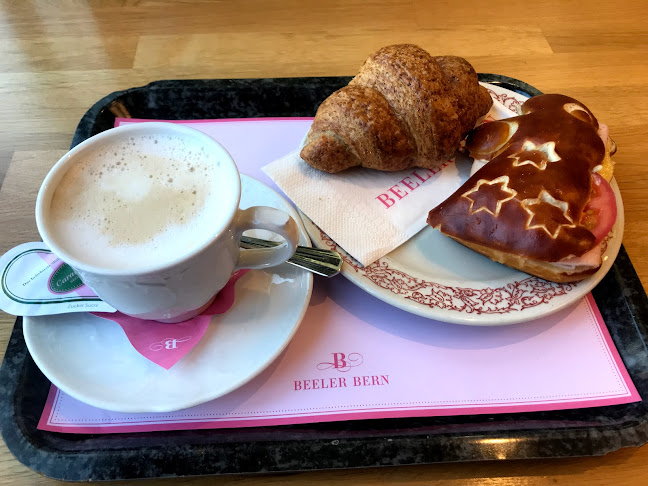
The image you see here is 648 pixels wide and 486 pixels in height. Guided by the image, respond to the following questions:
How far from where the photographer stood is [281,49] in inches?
52.4

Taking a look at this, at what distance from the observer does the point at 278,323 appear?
27.5 inches

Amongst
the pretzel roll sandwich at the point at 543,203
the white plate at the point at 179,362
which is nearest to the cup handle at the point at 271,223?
the white plate at the point at 179,362

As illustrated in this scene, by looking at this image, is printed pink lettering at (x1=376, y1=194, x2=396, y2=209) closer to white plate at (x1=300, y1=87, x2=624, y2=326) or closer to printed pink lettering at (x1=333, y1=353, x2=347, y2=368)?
white plate at (x1=300, y1=87, x2=624, y2=326)

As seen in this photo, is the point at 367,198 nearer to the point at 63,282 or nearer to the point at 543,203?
the point at 543,203

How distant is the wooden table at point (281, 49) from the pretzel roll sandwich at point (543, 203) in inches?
8.0

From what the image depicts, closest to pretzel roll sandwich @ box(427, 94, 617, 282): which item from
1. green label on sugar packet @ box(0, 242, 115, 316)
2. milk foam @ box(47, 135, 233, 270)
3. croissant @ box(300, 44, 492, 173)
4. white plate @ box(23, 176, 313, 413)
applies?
croissant @ box(300, 44, 492, 173)

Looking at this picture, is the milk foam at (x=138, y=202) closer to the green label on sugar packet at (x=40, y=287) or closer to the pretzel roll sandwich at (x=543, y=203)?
the green label on sugar packet at (x=40, y=287)

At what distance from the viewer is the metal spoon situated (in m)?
0.75

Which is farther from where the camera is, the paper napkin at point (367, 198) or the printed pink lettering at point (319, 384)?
the paper napkin at point (367, 198)

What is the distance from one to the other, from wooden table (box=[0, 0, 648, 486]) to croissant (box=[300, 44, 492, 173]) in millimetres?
387

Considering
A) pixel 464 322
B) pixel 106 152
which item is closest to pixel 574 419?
pixel 464 322

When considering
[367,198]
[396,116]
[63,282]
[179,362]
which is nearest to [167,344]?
[179,362]

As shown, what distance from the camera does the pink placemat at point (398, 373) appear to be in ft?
2.21

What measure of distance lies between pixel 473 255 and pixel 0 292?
77 cm
